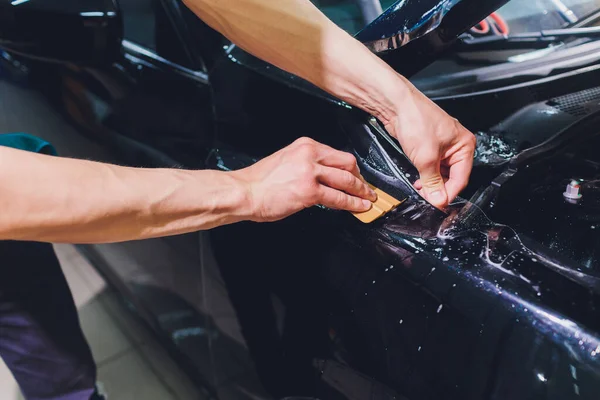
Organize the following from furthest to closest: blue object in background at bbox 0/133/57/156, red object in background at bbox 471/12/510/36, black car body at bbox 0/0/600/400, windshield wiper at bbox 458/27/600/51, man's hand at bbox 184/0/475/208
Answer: red object in background at bbox 471/12/510/36, windshield wiper at bbox 458/27/600/51, blue object in background at bbox 0/133/57/156, man's hand at bbox 184/0/475/208, black car body at bbox 0/0/600/400

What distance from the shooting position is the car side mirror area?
1.09 m

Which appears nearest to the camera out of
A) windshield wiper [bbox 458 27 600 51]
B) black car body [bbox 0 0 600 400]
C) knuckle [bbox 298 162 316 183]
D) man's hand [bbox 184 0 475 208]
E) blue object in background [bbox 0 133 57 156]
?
black car body [bbox 0 0 600 400]

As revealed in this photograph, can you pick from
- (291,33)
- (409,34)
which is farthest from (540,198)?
(291,33)

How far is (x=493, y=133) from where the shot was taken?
3.81 ft

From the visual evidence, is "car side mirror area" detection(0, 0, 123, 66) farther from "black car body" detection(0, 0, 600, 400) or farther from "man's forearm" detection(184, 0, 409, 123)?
"man's forearm" detection(184, 0, 409, 123)

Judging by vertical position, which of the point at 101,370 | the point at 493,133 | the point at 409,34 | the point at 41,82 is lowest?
the point at 101,370

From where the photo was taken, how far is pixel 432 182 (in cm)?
87

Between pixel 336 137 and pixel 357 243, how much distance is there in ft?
0.85

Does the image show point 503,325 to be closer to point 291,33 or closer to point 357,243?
point 357,243

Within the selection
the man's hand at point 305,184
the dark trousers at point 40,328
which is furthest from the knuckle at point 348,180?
the dark trousers at point 40,328

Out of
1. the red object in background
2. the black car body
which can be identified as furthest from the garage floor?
the red object in background

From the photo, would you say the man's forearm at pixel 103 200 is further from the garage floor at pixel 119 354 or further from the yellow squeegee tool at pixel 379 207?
the garage floor at pixel 119 354

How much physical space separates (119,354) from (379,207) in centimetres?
127

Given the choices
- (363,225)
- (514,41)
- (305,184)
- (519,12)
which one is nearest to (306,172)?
(305,184)
